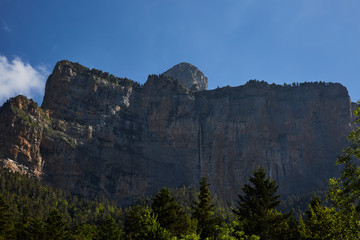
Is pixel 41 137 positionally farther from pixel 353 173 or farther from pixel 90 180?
pixel 353 173

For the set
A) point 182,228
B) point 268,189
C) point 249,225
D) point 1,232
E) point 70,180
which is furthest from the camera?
point 70,180

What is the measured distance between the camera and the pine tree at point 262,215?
31.2m

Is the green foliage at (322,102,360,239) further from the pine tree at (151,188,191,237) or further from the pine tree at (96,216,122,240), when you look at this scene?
the pine tree at (96,216,122,240)

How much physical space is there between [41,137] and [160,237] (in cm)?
17298

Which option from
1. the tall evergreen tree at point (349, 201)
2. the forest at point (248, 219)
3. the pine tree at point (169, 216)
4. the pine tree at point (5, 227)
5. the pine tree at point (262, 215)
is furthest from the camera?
the pine tree at point (5, 227)

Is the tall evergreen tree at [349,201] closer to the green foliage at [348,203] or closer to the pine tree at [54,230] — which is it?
the green foliage at [348,203]

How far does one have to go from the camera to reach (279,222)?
103ft

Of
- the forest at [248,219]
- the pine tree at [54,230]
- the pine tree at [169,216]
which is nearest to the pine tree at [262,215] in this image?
the forest at [248,219]

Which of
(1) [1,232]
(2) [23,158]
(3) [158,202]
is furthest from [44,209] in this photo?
(3) [158,202]

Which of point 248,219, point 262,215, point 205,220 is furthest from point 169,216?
point 262,215

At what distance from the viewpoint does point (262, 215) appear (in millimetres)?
31891

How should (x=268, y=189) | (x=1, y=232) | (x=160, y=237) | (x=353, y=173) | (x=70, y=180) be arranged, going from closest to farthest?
(x=353, y=173) < (x=160, y=237) < (x=268, y=189) < (x=1, y=232) < (x=70, y=180)

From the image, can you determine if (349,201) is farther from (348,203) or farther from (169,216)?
(169,216)

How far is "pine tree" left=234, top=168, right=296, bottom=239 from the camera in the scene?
102ft
